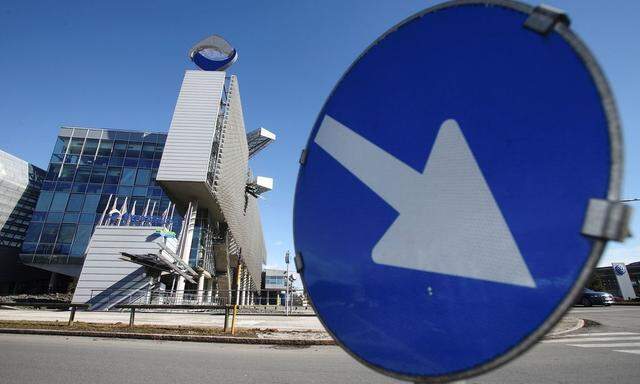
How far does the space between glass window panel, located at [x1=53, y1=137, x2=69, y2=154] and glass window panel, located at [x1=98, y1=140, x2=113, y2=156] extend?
4427 millimetres

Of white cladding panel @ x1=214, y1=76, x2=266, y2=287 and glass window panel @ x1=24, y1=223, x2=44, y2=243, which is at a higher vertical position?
white cladding panel @ x1=214, y1=76, x2=266, y2=287

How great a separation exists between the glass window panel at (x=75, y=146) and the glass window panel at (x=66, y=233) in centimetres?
1075

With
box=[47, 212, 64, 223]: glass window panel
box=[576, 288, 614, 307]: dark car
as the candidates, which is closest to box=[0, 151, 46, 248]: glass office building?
box=[47, 212, 64, 223]: glass window panel

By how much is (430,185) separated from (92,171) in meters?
54.5

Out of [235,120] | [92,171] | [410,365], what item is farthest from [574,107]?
[92,171]

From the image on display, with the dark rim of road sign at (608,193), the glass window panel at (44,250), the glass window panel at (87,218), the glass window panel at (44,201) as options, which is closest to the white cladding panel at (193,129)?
the glass window panel at (87,218)

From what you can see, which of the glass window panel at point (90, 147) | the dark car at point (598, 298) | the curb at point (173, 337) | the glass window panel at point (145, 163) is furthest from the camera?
the glass window panel at point (145, 163)

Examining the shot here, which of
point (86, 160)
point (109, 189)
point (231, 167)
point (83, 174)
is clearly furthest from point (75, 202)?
point (231, 167)

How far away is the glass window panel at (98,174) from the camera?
45281mm

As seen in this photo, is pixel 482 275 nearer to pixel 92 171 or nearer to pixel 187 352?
pixel 187 352

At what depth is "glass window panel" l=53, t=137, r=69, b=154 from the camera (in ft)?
152

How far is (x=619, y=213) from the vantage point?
2.22 feet

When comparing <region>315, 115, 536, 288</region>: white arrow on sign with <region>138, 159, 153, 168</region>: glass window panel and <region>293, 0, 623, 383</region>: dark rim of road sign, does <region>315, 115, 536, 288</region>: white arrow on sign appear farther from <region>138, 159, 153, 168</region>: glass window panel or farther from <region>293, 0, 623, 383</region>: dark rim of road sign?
<region>138, 159, 153, 168</region>: glass window panel

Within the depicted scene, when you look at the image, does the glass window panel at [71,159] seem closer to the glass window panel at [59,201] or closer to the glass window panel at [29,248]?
the glass window panel at [59,201]
